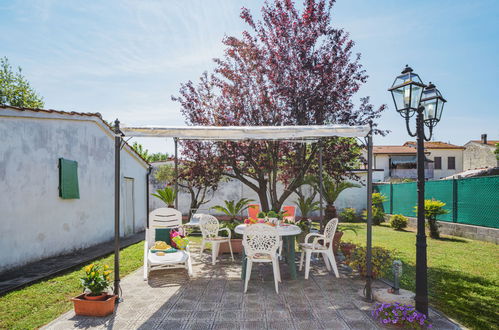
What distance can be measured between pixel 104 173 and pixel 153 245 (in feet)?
14.1

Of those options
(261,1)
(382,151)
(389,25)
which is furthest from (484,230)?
(382,151)

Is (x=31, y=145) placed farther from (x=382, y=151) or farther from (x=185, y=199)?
(x=382, y=151)

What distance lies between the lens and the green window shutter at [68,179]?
7.57 metres

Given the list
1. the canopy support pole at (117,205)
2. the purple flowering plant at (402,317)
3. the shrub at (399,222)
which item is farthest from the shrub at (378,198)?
the canopy support pole at (117,205)

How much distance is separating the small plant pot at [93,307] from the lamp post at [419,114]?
374 centimetres

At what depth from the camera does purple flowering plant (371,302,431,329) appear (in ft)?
11.6

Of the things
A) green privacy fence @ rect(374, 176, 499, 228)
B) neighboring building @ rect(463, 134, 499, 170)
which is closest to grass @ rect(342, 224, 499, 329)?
green privacy fence @ rect(374, 176, 499, 228)

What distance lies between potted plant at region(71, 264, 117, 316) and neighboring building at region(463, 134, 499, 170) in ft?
112

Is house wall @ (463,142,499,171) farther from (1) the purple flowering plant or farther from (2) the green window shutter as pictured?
(2) the green window shutter

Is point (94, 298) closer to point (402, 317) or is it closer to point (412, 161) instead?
point (402, 317)

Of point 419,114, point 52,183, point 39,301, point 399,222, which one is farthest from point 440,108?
point 399,222

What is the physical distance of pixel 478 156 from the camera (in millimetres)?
32094

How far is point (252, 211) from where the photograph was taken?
11.0m

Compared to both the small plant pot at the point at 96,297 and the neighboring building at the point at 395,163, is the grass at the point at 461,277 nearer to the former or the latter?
the small plant pot at the point at 96,297
